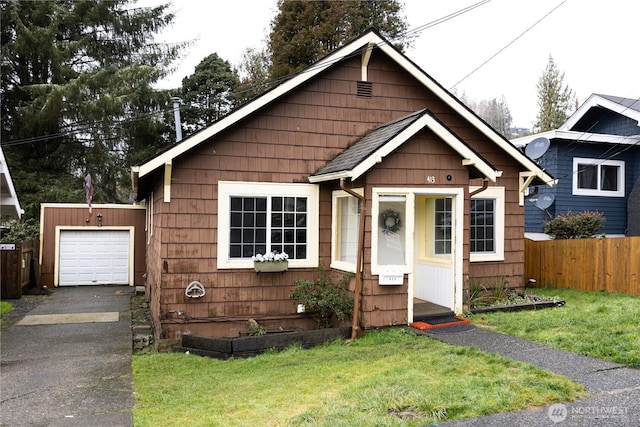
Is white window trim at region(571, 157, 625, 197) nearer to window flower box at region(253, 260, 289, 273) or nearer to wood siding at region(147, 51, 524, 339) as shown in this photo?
wood siding at region(147, 51, 524, 339)

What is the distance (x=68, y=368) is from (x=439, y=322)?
5.78 metres

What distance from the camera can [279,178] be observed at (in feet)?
31.9

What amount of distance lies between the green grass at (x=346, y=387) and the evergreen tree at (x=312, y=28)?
21.2m

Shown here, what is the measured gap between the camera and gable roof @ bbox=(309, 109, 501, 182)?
327 inches

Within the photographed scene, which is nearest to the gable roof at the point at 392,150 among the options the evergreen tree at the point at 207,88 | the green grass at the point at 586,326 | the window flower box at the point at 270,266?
the window flower box at the point at 270,266

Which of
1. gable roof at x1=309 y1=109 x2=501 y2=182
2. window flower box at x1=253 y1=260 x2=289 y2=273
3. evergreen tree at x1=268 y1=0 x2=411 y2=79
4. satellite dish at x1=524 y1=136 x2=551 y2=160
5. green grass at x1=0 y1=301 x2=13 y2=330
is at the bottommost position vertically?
green grass at x1=0 y1=301 x2=13 y2=330

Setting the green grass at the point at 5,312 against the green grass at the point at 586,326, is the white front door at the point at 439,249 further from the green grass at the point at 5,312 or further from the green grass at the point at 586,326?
the green grass at the point at 5,312

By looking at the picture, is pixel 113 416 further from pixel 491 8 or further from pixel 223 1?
pixel 223 1

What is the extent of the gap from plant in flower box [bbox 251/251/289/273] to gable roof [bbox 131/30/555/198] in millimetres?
2258

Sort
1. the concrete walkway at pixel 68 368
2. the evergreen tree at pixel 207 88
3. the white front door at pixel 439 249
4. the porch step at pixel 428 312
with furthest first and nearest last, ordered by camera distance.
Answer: the evergreen tree at pixel 207 88, the white front door at pixel 439 249, the porch step at pixel 428 312, the concrete walkway at pixel 68 368

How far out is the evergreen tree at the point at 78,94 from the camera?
75.7ft

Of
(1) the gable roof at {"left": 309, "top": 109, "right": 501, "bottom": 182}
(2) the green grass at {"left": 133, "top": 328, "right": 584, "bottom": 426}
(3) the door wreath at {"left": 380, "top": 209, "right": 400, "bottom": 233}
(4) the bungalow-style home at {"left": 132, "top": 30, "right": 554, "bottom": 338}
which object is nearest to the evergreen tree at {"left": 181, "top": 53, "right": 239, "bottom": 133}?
(4) the bungalow-style home at {"left": 132, "top": 30, "right": 554, "bottom": 338}

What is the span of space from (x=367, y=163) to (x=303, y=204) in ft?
6.59

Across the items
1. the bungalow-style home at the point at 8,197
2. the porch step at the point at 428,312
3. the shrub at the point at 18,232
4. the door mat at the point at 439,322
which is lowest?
the door mat at the point at 439,322
